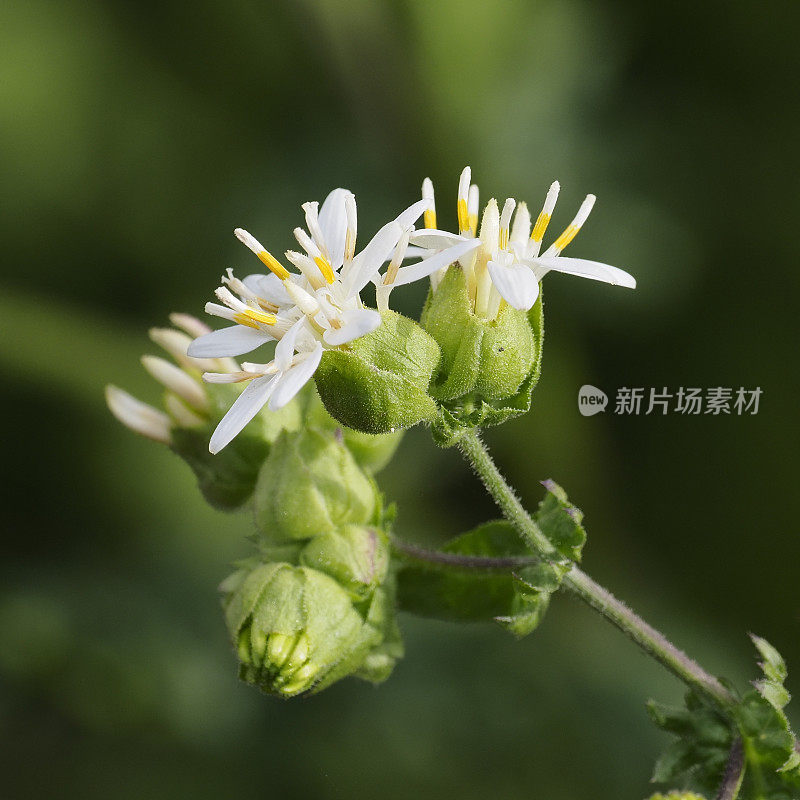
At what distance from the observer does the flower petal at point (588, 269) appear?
7.13 feet

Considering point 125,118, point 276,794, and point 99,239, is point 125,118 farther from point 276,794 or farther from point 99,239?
point 276,794

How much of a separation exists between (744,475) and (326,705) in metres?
2.10

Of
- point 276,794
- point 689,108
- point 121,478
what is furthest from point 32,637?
point 689,108

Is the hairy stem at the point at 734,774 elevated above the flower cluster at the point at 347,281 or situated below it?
below

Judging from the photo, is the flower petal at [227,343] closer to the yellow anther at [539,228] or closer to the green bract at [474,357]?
Result: the green bract at [474,357]

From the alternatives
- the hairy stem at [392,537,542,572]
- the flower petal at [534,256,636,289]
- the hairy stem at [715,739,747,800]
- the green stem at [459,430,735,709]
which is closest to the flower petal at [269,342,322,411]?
the green stem at [459,430,735,709]

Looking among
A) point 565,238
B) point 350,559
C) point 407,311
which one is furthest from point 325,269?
point 407,311

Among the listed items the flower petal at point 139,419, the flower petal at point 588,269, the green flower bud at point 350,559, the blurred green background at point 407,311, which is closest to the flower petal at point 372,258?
the flower petal at point 588,269

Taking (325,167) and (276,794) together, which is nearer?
(276,794)

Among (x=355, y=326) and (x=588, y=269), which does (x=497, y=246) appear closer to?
(x=588, y=269)

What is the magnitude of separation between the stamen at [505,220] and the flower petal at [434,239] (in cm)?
11

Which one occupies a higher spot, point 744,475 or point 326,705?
point 744,475

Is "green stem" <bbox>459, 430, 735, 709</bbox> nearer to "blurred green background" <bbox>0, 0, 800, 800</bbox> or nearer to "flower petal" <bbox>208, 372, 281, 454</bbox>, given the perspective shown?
"flower petal" <bbox>208, 372, 281, 454</bbox>

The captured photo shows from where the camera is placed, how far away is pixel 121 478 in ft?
15.4
